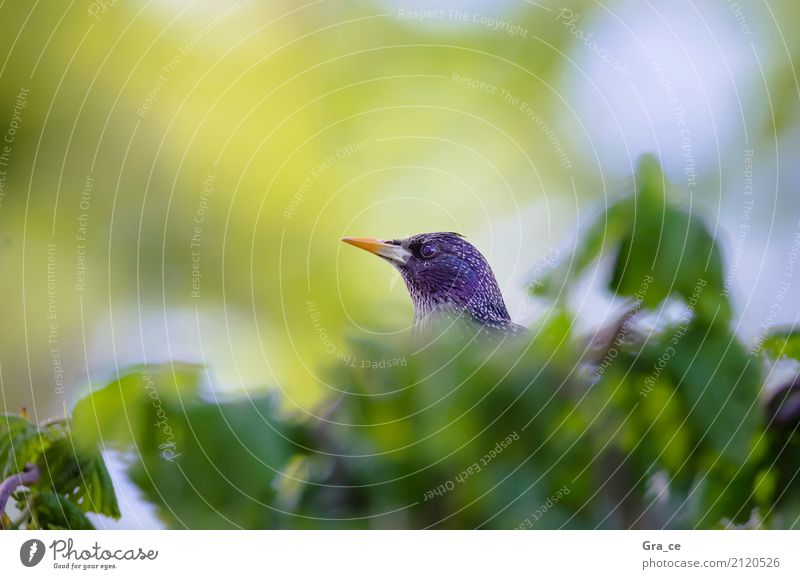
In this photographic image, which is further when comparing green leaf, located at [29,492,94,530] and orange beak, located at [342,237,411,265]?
orange beak, located at [342,237,411,265]

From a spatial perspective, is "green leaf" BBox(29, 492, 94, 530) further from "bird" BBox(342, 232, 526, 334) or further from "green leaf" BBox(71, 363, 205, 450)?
"bird" BBox(342, 232, 526, 334)

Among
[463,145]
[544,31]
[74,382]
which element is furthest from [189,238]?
[544,31]

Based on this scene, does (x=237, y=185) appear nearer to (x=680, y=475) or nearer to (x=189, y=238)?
(x=189, y=238)

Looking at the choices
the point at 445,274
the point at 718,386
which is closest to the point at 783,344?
the point at 718,386
